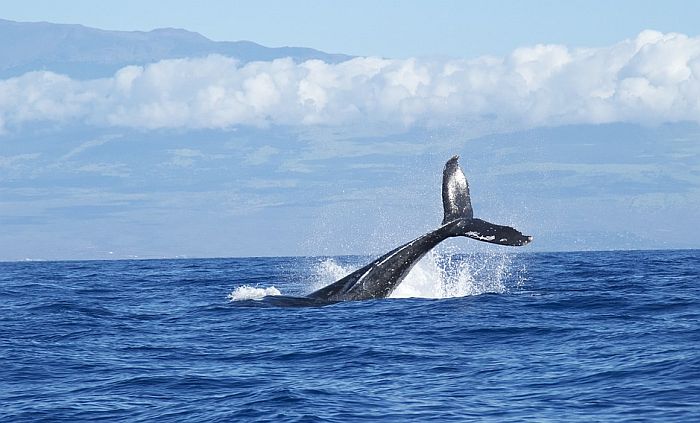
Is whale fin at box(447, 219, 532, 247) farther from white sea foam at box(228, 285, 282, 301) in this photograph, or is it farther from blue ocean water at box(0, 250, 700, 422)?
white sea foam at box(228, 285, 282, 301)

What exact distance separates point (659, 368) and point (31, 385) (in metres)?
8.06

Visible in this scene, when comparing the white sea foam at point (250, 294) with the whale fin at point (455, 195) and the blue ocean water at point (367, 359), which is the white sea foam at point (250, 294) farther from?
the whale fin at point (455, 195)

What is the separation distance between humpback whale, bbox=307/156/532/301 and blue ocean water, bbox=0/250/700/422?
1.71 ft

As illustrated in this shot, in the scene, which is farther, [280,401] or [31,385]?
[31,385]

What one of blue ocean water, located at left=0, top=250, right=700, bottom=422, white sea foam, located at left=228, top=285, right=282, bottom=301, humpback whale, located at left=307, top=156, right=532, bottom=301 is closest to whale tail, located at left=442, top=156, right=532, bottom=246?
humpback whale, located at left=307, top=156, right=532, bottom=301

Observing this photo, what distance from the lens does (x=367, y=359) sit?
14547mm

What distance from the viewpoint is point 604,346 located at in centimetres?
1493

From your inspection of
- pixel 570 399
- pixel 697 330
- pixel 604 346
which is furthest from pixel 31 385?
pixel 697 330

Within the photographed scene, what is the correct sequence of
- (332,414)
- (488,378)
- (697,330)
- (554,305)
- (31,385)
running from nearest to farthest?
1. (332,414)
2. (488,378)
3. (31,385)
4. (697,330)
5. (554,305)

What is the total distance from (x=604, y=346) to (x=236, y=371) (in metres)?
5.27

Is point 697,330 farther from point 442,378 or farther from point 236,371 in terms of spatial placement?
point 236,371

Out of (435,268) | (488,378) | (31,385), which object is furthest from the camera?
(435,268)

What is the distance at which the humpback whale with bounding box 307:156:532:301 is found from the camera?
2172cm

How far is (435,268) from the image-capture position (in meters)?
26.6
